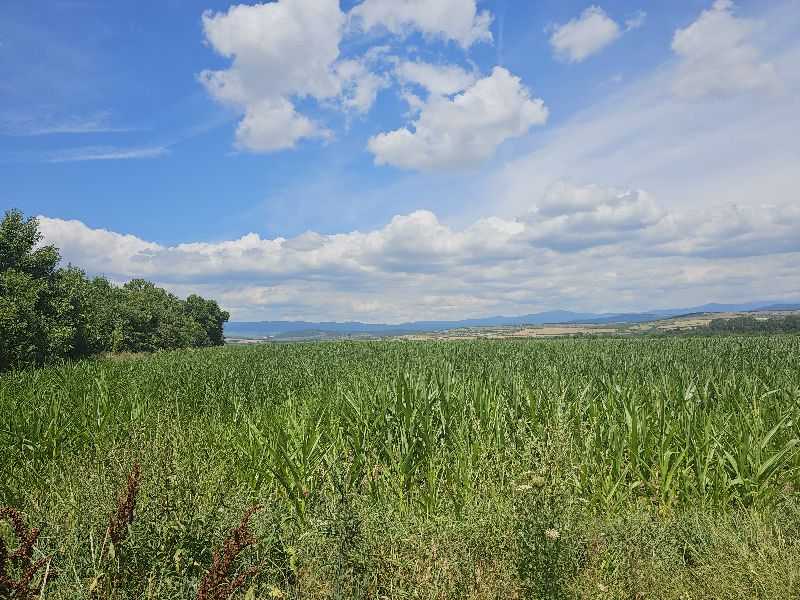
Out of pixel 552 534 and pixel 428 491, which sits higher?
pixel 552 534

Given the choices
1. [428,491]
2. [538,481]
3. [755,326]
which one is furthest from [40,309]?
[755,326]

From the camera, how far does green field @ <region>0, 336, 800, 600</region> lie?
4230 millimetres

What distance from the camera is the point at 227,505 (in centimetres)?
555

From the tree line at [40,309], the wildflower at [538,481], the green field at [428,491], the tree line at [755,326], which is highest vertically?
the tree line at [40,309]

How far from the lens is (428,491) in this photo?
7.01m

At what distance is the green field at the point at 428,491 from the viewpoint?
423 centimetres

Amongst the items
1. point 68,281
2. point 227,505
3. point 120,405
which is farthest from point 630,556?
point 68,281

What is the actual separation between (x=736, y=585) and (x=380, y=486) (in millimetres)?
4433

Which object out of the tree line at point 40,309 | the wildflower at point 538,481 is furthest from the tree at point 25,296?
the wildflower at point 538,481

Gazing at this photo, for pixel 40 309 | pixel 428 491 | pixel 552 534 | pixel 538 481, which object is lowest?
pixel 428 491

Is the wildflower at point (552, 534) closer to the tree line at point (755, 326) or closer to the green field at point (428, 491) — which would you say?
the green field at point (428, 491)

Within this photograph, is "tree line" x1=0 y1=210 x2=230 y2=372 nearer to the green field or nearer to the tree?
the tree

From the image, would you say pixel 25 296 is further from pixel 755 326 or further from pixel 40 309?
pixel 755 326

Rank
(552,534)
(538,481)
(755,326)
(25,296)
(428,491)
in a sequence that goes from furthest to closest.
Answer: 1. (755,326)
2. (25,296)
3. (428,491)
4. (538,481)
5. (552,534)
